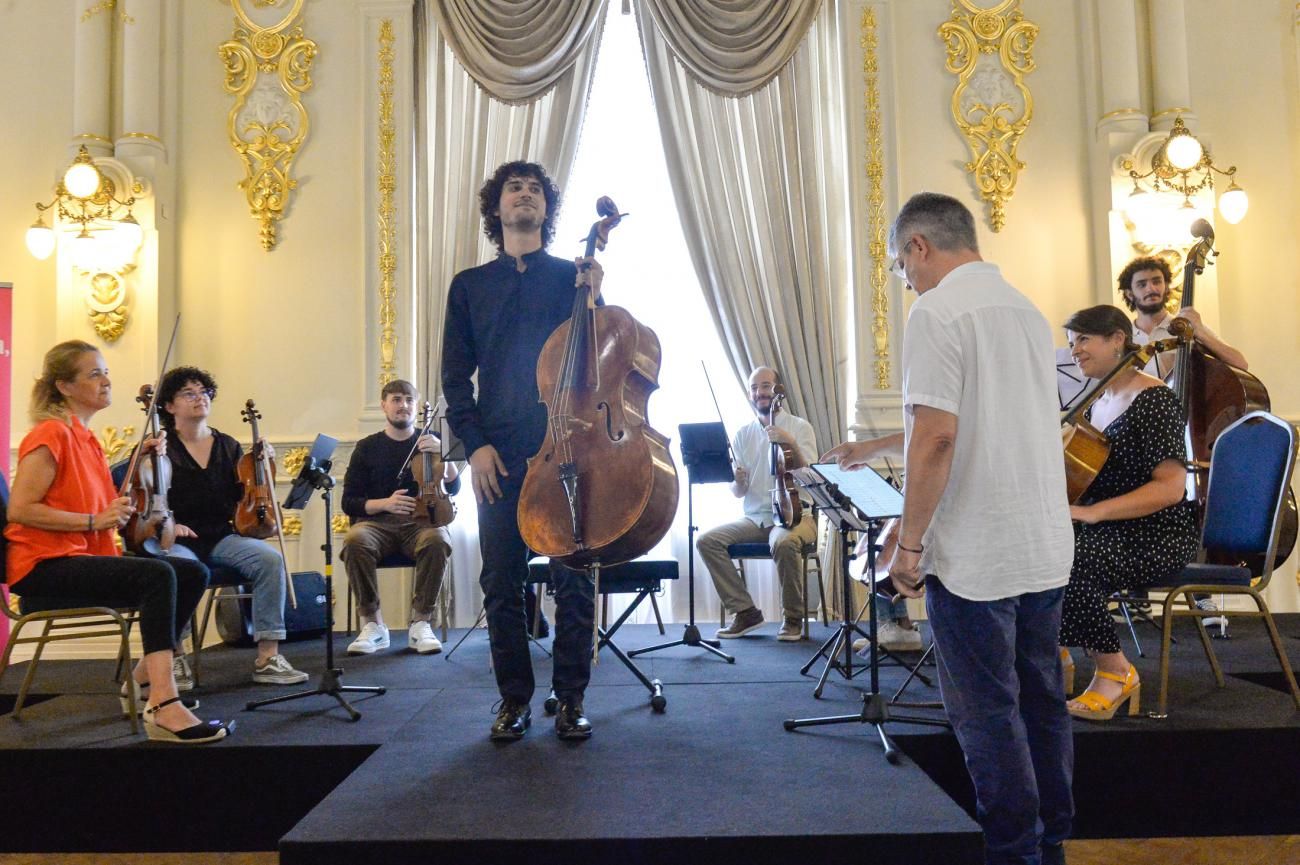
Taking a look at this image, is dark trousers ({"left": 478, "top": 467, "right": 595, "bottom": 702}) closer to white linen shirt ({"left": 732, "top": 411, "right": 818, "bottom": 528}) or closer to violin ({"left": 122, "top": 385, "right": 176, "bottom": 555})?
violin ({"left": 122, "top": 385, "right": 176, "bottom": 555})

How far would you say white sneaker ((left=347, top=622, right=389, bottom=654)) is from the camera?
461 cm

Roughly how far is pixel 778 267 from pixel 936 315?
402cm

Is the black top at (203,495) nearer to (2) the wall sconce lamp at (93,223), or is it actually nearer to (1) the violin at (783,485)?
(2) the wall sconce lamp at (93,223)

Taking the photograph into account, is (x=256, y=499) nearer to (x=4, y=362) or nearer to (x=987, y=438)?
(x=4, y=362)

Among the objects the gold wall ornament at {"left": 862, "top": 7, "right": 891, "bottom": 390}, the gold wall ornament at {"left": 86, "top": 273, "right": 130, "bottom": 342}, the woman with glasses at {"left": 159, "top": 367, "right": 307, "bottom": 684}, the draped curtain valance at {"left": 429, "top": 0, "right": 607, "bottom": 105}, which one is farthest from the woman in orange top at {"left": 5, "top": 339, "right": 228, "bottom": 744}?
the gold wall ornament at {"left": 862, "top": 7, "right": 891, "bottom": 390}

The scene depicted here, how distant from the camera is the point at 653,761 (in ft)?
8.49

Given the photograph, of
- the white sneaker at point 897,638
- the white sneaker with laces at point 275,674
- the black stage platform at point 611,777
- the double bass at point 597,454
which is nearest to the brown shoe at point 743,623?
the white sneaker at point 897,638

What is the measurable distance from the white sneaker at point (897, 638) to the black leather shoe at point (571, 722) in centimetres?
178

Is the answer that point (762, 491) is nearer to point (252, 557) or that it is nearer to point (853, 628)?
point (853, 628)

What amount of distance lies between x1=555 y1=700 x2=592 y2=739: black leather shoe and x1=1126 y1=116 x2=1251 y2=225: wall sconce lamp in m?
4.48

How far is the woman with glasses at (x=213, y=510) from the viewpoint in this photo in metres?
3.96

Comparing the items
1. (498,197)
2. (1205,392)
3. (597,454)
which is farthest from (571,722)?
(1205,392)

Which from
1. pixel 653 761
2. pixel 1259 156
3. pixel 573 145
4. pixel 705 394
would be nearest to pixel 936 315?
pixel 653 761

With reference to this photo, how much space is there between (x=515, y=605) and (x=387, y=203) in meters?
3.73
